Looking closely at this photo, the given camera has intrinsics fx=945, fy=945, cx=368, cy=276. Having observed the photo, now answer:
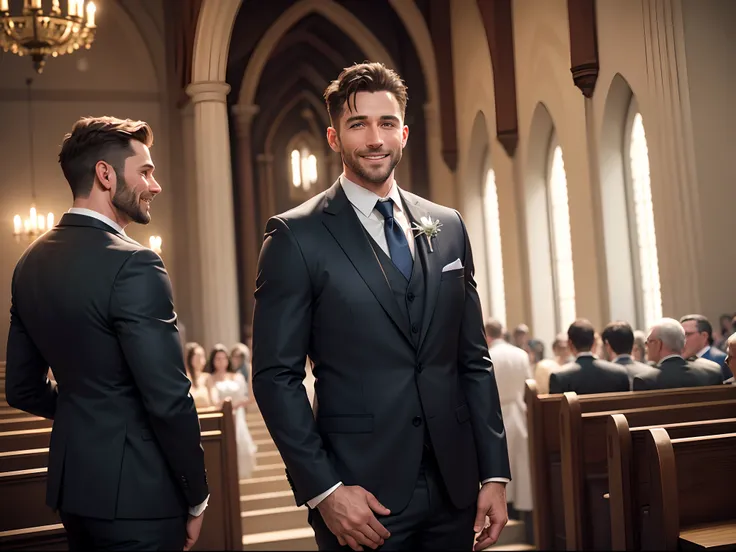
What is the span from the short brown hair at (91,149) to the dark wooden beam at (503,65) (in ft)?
29.4

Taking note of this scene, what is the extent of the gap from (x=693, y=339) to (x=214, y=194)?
16.3 feet

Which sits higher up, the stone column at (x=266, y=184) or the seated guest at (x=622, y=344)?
the stone column at (x=266, y=184)

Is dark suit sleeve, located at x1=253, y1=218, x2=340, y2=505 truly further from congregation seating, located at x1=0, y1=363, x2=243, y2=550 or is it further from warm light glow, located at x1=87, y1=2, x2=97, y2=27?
warm light glow, located at x1=87, y1=2, x2=97, y2=27

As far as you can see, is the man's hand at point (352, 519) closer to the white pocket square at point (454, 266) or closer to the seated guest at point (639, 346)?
the white pocket square at point (454, 266)

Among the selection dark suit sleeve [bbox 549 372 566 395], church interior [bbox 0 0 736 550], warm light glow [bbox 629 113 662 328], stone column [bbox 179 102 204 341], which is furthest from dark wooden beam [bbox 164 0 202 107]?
dark suit sleeve [bbox 549 372 566 395]

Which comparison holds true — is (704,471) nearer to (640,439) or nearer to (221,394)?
(640,439)

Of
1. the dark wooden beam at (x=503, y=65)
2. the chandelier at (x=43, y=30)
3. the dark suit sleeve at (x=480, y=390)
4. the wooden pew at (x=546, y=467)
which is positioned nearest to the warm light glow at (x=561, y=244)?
the dark wooden beam at (x=503, y=65)

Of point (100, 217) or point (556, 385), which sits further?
point (556, 385)

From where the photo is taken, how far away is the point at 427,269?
2551 millimetres

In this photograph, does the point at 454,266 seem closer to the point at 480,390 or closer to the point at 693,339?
the point at 480,390

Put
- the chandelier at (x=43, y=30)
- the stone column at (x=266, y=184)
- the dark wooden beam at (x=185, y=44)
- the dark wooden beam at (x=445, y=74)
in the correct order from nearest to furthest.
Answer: the chandelier at (x=43, y=30) < the dark wooden beam at (x=185, y=44) < the dark wooden beam at (x=445, y=74) < the stone column at (x=266, y=184)

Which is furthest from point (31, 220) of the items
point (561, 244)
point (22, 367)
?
point (561, 244)

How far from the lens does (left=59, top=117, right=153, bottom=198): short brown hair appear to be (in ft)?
8.89

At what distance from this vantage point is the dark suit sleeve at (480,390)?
101 inches
